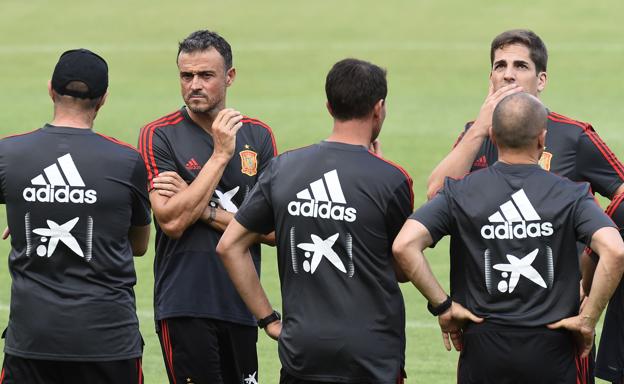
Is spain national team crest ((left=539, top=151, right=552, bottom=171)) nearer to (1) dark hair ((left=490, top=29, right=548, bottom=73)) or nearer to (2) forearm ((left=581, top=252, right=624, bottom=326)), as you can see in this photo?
(1) dark hair ((left=490, top=29, right=548, bottom=73))

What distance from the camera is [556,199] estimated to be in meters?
5.88

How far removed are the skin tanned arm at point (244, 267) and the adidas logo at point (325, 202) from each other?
0.36 metres

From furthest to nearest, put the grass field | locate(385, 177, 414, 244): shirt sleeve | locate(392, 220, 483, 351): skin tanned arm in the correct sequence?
the grass field, locate(385, 177, 414, 244): shirt sleeve, locate(392, 220, 483, 351): skin tanned arm

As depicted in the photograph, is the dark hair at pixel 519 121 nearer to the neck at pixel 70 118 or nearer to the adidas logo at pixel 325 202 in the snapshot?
the adidas logo at pixel 325 202

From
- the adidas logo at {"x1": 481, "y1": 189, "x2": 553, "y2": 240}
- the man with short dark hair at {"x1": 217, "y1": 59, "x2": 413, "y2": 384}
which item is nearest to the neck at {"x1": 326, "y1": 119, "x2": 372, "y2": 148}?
the man with short dark hair at {"x1": 217, "y1": 59, "x2": 413, "y2": 384}

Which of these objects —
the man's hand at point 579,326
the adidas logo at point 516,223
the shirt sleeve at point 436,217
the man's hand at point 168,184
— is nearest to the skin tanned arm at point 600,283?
the man's hand at point 579,326

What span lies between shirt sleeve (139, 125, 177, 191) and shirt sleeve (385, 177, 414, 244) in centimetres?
156

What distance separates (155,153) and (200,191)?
1.33ft

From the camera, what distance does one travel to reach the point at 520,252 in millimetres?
5848

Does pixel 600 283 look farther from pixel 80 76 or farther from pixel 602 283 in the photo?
pixel 80 76

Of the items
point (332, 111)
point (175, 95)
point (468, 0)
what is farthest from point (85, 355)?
point (468, 0)

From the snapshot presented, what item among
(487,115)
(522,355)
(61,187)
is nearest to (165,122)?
(61,187)

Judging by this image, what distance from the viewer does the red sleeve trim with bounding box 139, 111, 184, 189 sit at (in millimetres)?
7084

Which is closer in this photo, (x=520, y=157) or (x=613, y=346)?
(x=520, y=157)
